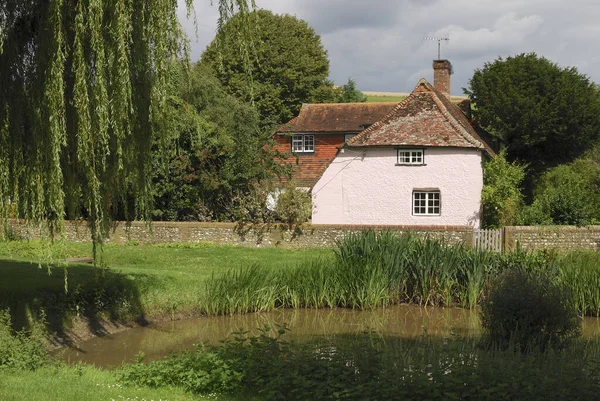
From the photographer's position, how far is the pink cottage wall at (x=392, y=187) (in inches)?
1308

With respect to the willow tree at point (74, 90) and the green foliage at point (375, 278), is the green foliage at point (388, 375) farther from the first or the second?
the green foliage at point (375, 278)

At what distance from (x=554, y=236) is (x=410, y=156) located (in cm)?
871

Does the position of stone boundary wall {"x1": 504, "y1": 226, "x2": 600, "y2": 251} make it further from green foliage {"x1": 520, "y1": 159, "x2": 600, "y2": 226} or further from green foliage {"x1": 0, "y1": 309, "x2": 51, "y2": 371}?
green foliage {"x1": 0, "y1": 309, "x2": 51, "y2": 371}

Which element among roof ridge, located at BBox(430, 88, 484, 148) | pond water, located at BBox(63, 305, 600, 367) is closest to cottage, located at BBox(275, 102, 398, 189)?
roof ridge, located at BBox(430, 88, 484, 148)

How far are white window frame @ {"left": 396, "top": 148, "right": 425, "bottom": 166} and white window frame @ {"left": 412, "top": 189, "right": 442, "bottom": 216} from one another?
134 centimetres

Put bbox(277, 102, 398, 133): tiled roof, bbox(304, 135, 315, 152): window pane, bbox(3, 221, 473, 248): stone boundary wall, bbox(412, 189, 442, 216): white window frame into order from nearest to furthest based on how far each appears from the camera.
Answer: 1. bbox(3, 221, 473, 248): stone boundary wall
2. bbox(412, 189, 442, 216): white window frame
3. bbox(277, 102, 398, 133): tiled roof
4. bbox(304, 135, 315, 152): window pane

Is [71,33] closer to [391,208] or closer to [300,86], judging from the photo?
[391,208]

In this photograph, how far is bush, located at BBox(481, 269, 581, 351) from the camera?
41.8ft

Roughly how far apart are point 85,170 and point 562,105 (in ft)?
113

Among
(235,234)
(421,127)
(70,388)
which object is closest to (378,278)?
(70,388)

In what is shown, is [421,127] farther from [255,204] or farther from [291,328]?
[291,328]

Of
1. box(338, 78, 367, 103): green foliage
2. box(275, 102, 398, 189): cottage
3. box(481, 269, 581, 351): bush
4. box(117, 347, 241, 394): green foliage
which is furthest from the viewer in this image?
box(338, 78, 367, 103): green foliage

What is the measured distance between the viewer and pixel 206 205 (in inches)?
1251

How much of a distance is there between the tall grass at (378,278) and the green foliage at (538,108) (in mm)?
22723
